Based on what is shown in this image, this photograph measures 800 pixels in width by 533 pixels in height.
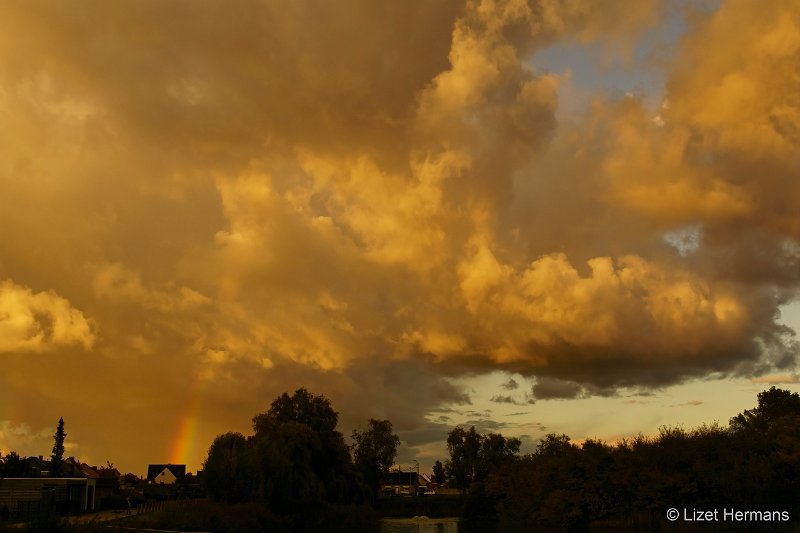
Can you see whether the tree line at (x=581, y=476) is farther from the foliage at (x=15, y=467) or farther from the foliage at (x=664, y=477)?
the foliage at (x=15, y=467)

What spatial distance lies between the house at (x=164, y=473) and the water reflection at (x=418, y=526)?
9401cm

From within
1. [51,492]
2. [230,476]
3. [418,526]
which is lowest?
[418,526]

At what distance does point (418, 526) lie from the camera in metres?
85.1

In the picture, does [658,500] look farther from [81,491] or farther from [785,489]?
[81,491]

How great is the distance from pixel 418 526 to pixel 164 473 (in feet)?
367

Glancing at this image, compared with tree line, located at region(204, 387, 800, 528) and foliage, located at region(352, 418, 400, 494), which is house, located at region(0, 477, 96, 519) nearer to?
tree line, located at region(204, 387, 800, 528)

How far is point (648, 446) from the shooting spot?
64.1m

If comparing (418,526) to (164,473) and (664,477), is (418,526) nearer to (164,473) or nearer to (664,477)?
(664,477)

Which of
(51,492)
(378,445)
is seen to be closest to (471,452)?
(378,445)

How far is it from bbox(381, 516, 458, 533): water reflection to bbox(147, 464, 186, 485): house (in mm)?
94007

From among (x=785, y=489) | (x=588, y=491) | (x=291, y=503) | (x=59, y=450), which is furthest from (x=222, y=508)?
(x=59, y=450)

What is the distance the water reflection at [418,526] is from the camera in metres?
74.6

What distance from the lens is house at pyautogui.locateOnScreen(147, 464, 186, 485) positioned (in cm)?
17415

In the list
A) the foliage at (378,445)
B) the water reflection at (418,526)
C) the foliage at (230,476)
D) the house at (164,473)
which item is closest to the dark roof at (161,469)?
the house at (164,473)
